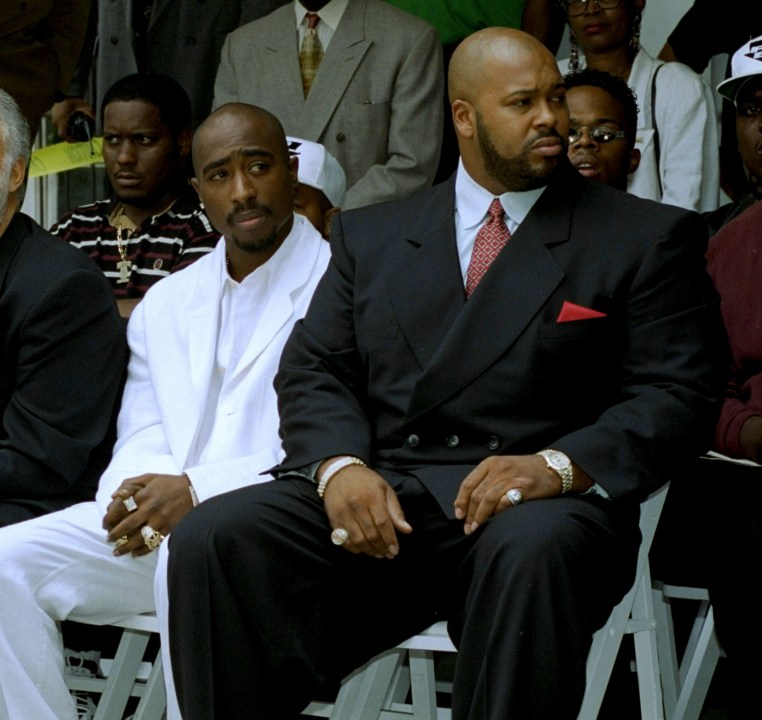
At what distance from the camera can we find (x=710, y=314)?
3445 mm

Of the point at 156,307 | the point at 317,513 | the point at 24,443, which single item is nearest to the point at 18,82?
the point at 156,307

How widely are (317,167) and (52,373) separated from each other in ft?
5.08

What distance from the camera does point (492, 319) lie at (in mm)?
3504

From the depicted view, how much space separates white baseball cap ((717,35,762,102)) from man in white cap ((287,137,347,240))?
1.43 meters

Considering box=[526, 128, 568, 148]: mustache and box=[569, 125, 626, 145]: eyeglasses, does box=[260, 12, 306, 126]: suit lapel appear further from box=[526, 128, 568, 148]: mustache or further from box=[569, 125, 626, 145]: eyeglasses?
box=[526, 128, 568, 148]: mustache

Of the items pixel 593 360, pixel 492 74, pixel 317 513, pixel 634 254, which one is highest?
pixel 492 74

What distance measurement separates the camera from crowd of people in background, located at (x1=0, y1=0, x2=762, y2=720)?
128 inches

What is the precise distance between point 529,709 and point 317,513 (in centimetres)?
73

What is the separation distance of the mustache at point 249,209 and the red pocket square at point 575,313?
1.30 meters

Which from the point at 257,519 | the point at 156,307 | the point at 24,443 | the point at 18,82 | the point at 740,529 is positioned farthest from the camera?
the point at 18,82

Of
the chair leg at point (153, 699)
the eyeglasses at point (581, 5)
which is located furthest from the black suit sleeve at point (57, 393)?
the eyeglasses at point (581, 5)

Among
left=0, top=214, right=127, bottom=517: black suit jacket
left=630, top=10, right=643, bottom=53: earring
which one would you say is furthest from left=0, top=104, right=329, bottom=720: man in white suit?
left=630, top=10, right=643, bottom=53: earring

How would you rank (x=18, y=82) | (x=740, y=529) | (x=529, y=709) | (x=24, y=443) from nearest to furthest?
(x=529, y=709), (x=740, y=529), (x=24, y=443), (x=18, y=82)

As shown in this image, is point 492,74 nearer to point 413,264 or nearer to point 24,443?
point 413,264
